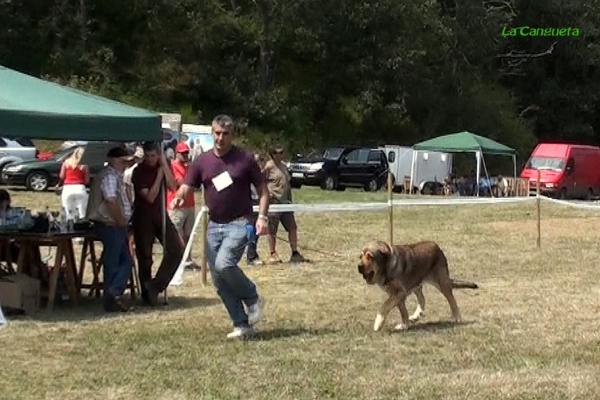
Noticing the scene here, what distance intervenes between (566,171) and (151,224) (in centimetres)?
3008

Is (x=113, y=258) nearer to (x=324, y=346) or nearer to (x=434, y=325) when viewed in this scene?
(x=324, y=346)

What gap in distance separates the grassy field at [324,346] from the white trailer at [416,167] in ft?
83.7

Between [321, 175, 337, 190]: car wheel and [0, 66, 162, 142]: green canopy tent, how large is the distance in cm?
2570

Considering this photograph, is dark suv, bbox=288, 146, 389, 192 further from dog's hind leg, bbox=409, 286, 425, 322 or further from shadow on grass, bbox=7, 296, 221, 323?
dog's hind leg, bbox=409, 286, 425, 322

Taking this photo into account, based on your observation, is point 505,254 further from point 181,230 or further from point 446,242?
point 181,230

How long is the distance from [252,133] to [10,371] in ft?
116

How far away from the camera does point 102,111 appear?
33.9 feet

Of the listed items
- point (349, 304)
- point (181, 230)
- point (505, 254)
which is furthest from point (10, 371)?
point (505, 254)

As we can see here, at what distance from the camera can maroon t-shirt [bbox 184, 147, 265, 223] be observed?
8.67 meters

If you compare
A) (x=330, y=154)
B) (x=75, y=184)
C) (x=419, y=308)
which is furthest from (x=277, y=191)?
(x=330, y=154)

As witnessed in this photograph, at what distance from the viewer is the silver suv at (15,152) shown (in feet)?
94.6

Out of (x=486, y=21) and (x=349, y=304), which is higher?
(x=486, y=21)

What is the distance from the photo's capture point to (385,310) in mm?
9328

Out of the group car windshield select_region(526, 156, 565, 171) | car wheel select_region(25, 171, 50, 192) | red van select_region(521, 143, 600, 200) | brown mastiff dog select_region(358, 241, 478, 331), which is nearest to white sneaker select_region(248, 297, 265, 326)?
brown mastiff dog select_region(358, 241, 478, 331)
